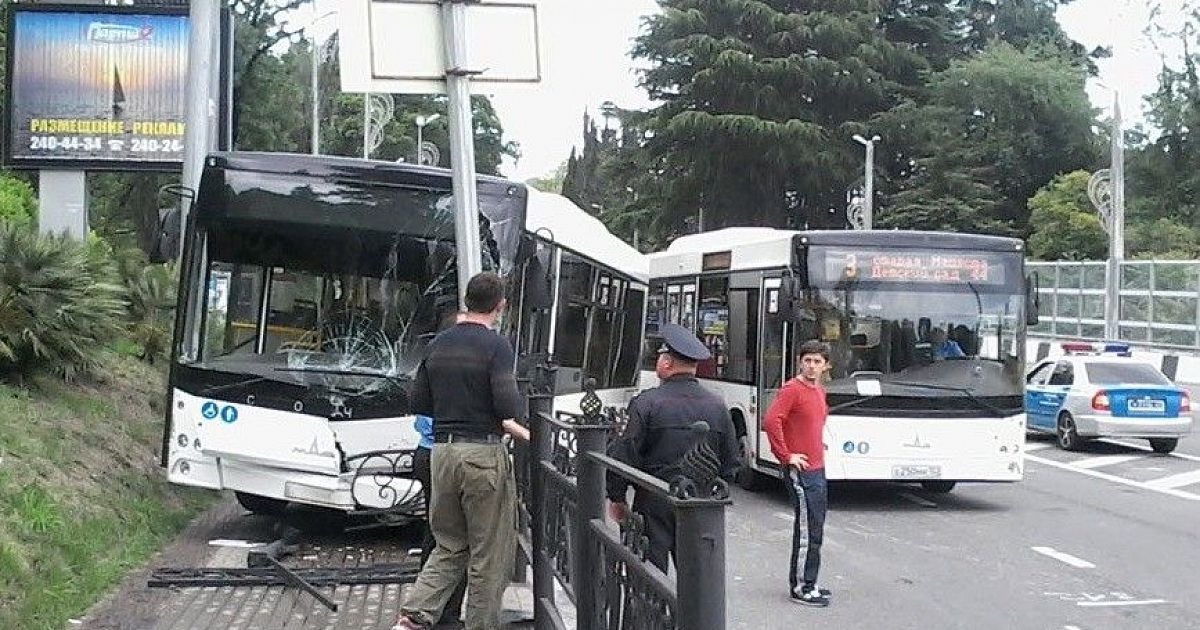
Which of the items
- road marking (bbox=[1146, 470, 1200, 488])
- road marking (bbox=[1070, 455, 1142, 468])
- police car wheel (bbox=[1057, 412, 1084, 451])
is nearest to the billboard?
road marking (bbox=[1146, 470, 1200, 488])

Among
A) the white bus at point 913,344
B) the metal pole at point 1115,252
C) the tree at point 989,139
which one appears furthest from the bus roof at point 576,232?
the tree at point 989,139

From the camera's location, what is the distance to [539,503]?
25.3ft

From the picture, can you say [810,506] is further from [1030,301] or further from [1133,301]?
[1133,301]

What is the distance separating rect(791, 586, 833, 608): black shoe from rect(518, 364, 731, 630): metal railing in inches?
103

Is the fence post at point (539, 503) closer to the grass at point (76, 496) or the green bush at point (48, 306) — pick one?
the grass at point (76, 496)

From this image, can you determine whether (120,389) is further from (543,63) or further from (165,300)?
(543,63)

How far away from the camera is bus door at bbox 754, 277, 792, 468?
15.6m

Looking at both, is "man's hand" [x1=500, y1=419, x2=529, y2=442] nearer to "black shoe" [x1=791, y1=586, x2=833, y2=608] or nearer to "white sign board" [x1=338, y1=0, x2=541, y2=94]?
"white sign board" [x1=338, y1=0, x2=541, y2=94]

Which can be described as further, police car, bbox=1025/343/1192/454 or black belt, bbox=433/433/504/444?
police car, bbox=1025/343/1192/454

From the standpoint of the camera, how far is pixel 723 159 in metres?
57.0

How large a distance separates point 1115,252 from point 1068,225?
46.9 feet

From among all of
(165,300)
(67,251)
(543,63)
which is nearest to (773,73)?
(165,300)

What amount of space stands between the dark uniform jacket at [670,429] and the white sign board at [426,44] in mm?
1848

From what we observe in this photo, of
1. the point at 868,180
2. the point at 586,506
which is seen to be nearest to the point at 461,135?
the point at 586,506
